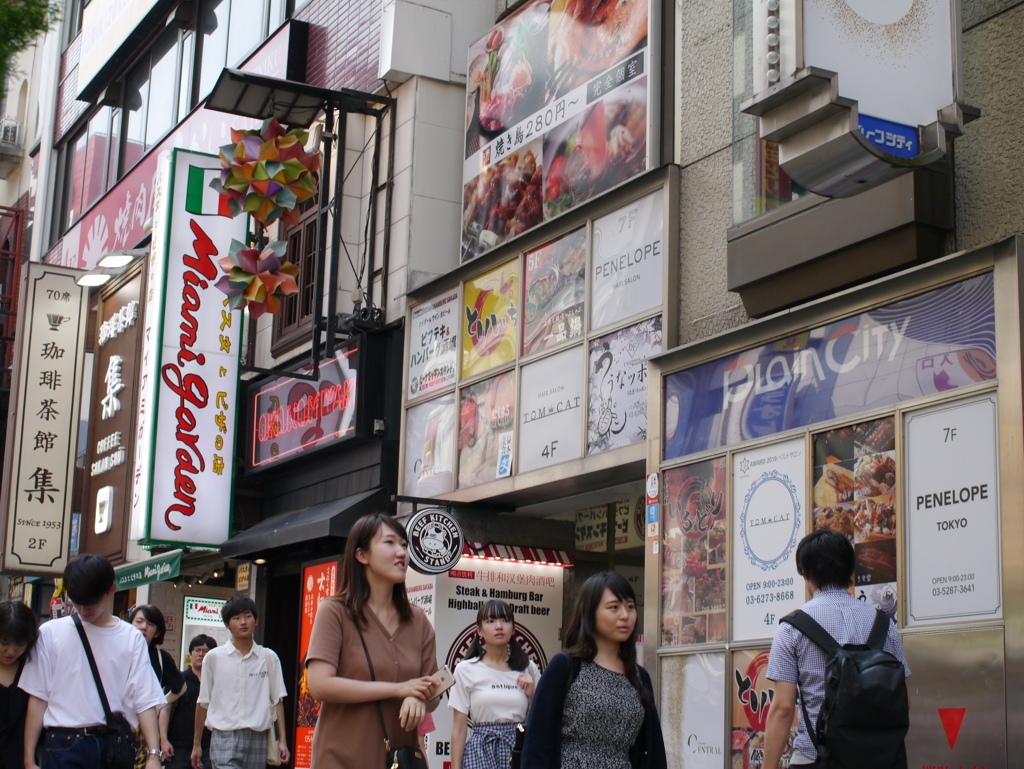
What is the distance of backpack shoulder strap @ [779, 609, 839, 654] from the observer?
498cm

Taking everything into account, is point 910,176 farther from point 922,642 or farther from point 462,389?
point 462,389

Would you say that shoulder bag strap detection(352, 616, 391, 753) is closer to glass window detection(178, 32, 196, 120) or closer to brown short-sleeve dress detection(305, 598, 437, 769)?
brown short-sleeve dress detection(305, 598, 437, 769)

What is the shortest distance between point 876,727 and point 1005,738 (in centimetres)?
208

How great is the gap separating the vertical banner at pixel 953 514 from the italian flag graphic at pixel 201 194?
947 cm

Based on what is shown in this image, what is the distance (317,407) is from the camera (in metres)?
14.2

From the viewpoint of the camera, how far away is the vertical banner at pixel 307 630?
13.2 meters

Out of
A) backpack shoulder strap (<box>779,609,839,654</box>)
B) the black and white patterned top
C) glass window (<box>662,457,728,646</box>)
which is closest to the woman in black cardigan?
the black and white patterned top

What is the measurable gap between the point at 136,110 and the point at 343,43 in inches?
312

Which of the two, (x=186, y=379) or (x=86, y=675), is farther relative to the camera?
(x=186, y=379)

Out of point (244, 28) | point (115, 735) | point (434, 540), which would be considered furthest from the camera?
point (244, 28)

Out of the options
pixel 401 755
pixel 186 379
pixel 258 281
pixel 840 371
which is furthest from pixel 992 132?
pixel 186 379

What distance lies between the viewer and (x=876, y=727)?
4.71 metres

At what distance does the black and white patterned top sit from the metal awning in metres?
7.52

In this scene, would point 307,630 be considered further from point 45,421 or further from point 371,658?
point 371,658
